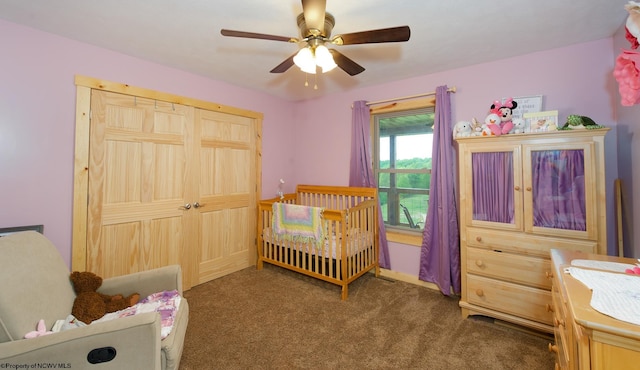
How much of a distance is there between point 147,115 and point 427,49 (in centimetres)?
267

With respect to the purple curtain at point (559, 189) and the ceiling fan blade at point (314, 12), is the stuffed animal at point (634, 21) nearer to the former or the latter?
the purple curtain at point (559, 189)

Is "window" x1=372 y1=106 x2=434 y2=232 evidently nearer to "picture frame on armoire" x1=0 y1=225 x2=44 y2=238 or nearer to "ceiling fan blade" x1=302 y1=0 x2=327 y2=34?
"ceiling fan blade" x1=302 y1=0 x2=327 y2=34

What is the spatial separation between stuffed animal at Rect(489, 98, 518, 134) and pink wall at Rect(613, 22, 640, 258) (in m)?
0.65

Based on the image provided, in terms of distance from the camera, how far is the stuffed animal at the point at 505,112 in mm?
2135

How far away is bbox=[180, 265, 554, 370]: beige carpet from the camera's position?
1.68m

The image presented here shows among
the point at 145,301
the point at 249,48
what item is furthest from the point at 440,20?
the point at 145,301

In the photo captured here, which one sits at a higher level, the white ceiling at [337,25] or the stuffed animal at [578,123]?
the white ceiling at [337,25]

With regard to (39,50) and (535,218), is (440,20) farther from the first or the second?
(39,50)

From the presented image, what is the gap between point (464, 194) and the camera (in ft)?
7.19

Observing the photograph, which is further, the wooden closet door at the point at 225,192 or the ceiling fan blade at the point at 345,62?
the wooden closet door at the point at 225,192

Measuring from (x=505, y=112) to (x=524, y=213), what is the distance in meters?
0.85

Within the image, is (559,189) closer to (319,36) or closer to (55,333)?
(319,36)

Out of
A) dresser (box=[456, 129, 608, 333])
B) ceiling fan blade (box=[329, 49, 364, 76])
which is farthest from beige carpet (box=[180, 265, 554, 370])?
ceiling fan blade (box=[329, 49, 364, 76])

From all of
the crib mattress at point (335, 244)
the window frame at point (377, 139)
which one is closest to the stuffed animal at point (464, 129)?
the window frame at point (377, 139)
